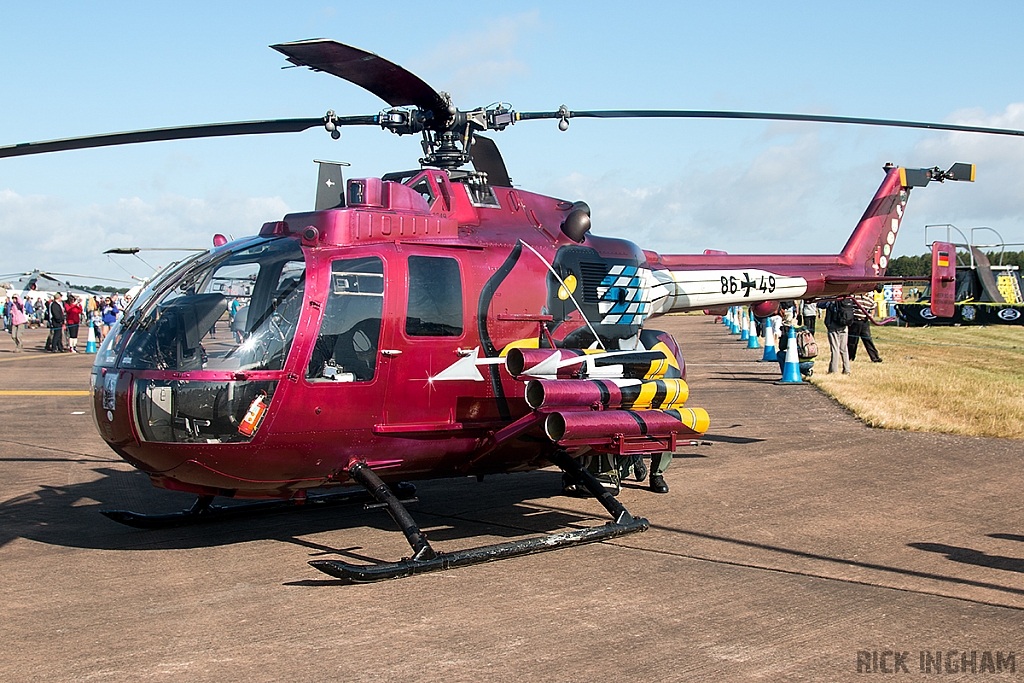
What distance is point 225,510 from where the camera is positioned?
789 cm

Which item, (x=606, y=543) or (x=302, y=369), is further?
(x=606, y=543)

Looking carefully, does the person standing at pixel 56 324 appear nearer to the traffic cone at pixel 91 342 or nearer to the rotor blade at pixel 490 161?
the traffic cone at pixel 91 342

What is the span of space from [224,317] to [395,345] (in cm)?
119

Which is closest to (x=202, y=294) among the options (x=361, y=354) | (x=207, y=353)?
(x=207, y=353)

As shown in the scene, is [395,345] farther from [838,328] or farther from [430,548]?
[838,328]

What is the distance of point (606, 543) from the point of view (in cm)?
704

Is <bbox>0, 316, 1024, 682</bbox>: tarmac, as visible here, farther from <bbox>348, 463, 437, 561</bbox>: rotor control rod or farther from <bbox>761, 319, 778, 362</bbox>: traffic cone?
<bbox>761, 319, 778, 362</bbox>: traffic cone

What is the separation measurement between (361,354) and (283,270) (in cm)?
79

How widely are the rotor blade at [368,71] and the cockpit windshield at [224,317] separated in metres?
1.27

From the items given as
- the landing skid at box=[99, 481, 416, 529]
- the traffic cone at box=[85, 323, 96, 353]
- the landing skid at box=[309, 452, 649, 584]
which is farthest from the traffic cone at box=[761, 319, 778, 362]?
the traffic cone at box=[85, 323, 96, 353]

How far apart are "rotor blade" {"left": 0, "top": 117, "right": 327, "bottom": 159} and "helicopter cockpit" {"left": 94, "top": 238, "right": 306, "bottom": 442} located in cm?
121

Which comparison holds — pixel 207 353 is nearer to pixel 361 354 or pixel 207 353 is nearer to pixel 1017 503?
pixel 361 354

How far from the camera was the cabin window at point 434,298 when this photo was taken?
6871 mm

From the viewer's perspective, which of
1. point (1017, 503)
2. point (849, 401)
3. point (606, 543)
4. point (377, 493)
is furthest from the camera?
point (849, 401)
